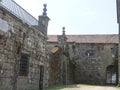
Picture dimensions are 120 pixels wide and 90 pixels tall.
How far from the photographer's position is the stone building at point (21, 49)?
1078 cm

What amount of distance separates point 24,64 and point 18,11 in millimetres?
2845

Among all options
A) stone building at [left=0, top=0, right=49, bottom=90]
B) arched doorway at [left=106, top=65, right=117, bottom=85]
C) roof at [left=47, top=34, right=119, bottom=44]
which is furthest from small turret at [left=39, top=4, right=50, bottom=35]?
arched doorway at [left=106, top=65, right=117, bottom=85]

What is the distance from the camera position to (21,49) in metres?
12.5

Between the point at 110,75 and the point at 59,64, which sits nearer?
the point at 59,64

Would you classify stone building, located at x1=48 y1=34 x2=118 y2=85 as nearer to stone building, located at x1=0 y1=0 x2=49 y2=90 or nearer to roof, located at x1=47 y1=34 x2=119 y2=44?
roof, located at x1=47 y1=34 x2=119 y2=44

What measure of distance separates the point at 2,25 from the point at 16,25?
1482mm

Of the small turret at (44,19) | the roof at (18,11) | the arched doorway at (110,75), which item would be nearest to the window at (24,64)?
the roof at (18,11)

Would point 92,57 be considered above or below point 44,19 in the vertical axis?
below

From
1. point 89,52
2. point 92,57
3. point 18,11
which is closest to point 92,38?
point 89,52

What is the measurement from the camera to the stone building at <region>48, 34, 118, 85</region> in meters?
31.1

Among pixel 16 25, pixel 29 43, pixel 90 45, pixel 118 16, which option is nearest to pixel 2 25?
pixel 16 25

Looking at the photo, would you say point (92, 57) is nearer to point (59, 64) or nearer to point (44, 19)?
point (59, 64)

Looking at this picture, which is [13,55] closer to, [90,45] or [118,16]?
[118,16]

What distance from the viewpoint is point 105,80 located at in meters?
31.0
